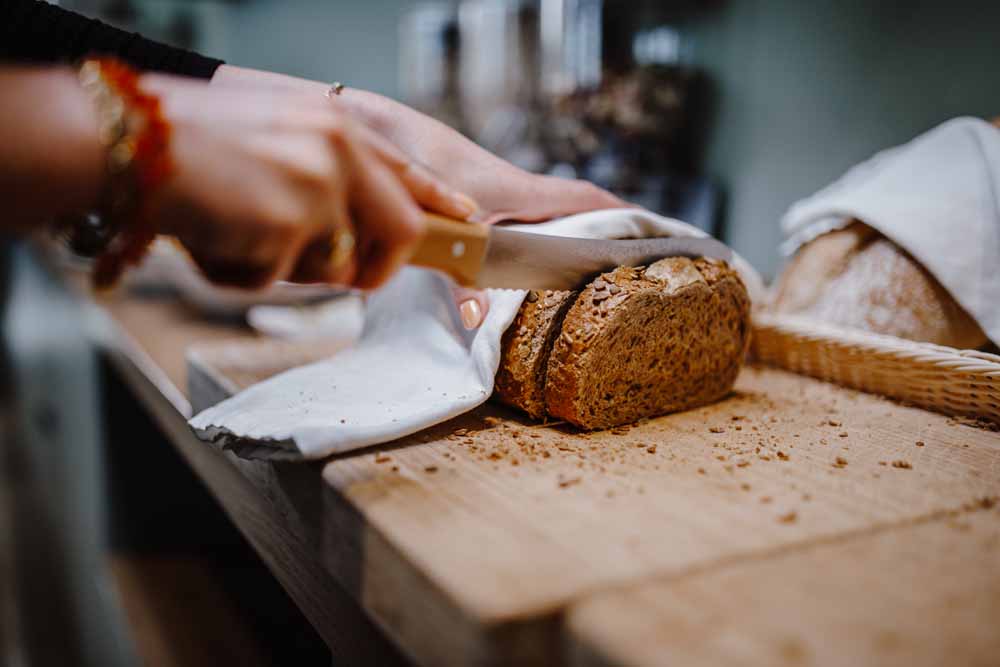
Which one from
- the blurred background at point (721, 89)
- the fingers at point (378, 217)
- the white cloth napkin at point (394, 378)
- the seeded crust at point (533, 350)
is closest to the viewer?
the fingers at point (378, 217)

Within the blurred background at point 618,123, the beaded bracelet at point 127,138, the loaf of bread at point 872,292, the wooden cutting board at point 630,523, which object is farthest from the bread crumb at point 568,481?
the loaf of bread at point 872,292

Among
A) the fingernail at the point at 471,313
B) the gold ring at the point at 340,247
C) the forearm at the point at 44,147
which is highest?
the forearm at the point at 44,147

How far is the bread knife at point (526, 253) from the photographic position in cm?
61

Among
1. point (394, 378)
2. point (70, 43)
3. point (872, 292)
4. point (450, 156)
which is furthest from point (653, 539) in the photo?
point (70, 43)

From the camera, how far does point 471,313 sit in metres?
0.85

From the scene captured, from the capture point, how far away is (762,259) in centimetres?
165

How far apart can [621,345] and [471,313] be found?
0.61 ft

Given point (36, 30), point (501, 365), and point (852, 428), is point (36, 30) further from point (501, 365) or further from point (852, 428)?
point (852, 428)

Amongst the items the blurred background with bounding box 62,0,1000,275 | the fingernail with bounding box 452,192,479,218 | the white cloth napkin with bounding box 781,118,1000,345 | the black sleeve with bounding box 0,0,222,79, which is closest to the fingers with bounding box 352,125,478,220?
the fingernail with bounding box 452,192,479,218

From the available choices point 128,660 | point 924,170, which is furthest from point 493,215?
point 128,660

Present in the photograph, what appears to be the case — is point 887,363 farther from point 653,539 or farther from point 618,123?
point 618,123

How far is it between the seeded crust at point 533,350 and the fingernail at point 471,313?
0.05 m

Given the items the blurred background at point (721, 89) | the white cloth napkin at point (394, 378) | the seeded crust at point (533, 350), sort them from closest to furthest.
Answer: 1. the white cloth napkin at point (394, 378)
2. the seeded crust at point (533, 350)
3. the blurred background at point (721, 89)

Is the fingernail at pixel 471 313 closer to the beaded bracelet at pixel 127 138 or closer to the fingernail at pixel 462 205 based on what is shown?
the fingernail at pixel 462 205
